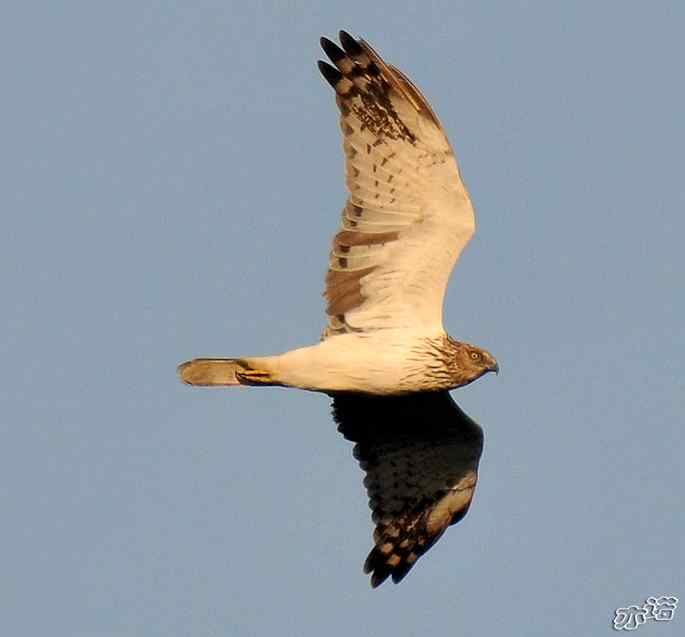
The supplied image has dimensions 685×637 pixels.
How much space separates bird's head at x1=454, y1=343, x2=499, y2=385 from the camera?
1538 cm

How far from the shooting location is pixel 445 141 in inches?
595

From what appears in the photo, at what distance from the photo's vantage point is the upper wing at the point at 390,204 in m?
15.2

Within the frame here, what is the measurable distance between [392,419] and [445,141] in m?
2.98

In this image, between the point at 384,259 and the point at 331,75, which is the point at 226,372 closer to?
the point at 384,259

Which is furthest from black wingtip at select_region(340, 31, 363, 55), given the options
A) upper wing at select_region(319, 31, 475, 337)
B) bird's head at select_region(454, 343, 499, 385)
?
bird's head at select_region(454, 343, 499, 385)

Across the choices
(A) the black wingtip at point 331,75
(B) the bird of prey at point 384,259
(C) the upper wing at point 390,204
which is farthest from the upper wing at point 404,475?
(A) the black wingtip at point 331,75

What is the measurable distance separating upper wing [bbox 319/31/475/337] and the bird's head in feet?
0.95

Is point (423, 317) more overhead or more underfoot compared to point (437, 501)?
more overhead

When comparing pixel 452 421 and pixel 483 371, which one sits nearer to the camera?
pixel 483 371

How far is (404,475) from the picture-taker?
17.0 meters

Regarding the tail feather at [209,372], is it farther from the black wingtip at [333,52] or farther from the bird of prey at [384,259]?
the black wingtip at [333,52]

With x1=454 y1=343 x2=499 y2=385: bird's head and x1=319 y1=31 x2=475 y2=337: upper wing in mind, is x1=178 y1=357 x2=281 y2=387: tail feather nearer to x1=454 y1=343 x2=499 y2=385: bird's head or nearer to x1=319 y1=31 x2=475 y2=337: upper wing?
x1=319 y1=31 x2=475 y2=337: upper wing

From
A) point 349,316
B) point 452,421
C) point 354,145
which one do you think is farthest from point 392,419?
point 354,145

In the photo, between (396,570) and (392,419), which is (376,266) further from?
(396,570)
